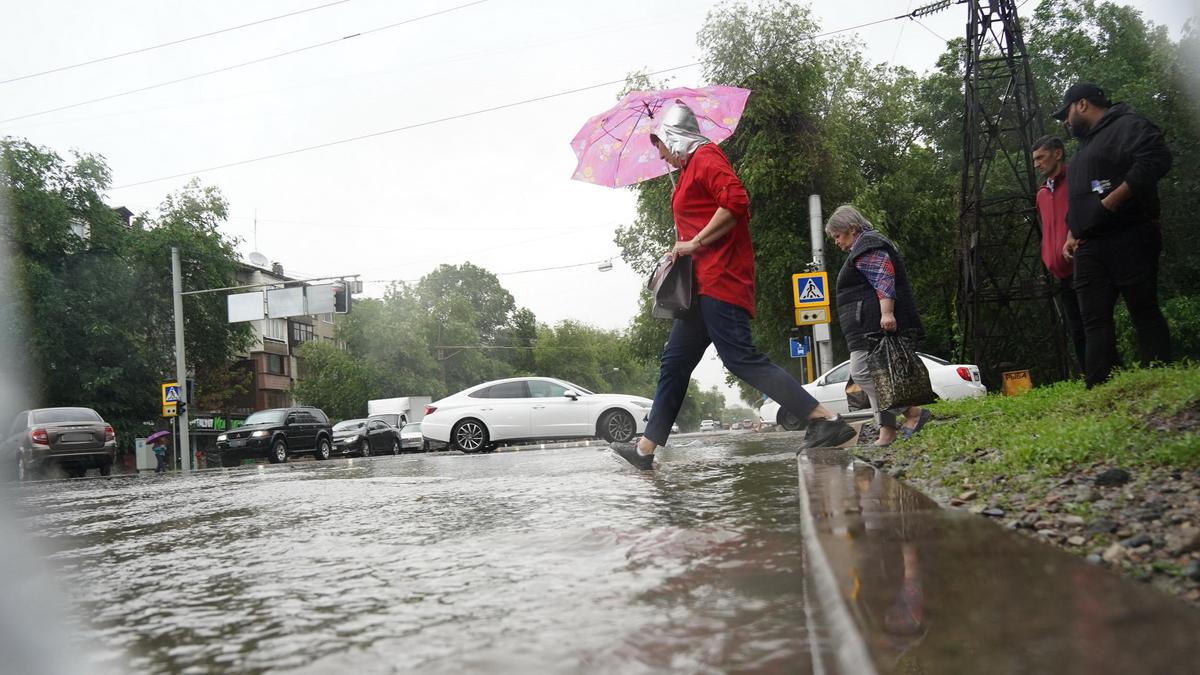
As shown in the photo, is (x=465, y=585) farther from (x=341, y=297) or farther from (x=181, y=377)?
(x=341, y=297)

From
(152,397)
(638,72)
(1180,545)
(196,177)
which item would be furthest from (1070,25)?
(1180,545)

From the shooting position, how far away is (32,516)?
6117 mm

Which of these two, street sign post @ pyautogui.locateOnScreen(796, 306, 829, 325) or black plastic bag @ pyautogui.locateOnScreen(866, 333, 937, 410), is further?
street sign post @ pyautogui.locateOnScreen(796, 306, 829, 325)

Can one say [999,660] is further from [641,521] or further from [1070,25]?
[1070,25]

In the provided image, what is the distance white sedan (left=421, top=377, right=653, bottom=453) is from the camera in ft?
60.3

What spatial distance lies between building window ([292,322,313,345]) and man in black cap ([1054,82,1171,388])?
232 feet

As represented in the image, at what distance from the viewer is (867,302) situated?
21.2ft

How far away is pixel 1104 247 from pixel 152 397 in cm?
3808

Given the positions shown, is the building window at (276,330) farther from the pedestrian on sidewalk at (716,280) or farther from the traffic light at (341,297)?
the pedestrian on sidewalk at (716,280)

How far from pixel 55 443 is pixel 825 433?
21.3 meters

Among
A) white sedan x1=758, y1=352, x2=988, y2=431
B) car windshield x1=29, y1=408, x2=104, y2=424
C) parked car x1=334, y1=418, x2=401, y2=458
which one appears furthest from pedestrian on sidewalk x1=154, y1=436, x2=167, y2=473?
white sedan x1=758, y1=352, x2=988, y2=431

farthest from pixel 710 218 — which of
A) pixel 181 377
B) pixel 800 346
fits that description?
pixel 181 377

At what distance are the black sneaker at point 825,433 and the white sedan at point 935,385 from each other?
32.8 ft

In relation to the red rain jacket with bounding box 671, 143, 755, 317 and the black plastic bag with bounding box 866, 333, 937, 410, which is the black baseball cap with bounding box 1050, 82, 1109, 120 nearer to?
the black plastic bag with bounding box 866, 333, 937, 410
